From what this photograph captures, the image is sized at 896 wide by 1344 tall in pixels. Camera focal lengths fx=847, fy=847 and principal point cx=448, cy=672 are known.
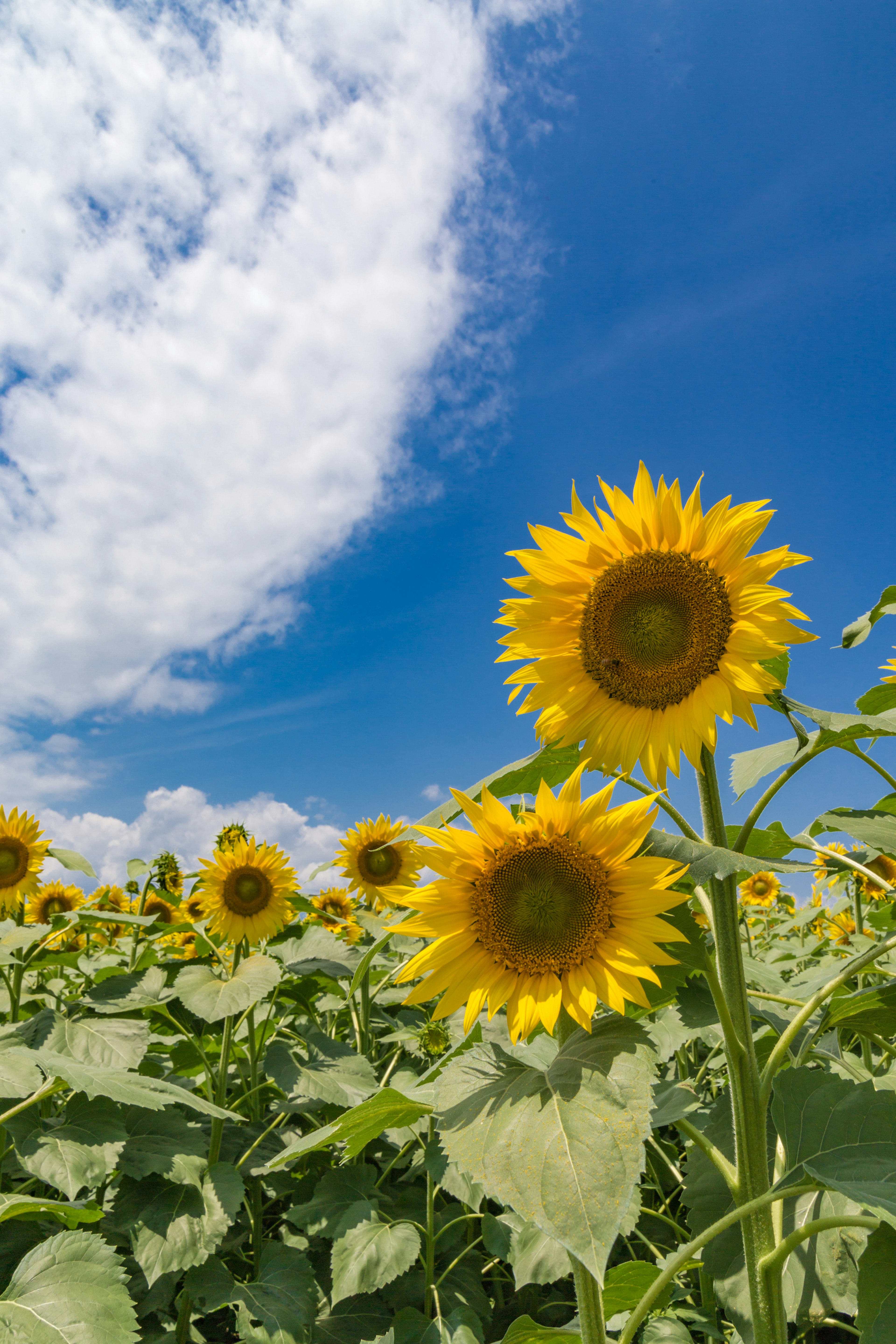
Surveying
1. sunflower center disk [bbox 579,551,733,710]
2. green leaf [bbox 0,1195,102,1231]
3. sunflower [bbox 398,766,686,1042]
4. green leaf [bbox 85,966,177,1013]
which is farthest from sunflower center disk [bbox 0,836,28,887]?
sunflower center disk [bbox 579,551,733,710]

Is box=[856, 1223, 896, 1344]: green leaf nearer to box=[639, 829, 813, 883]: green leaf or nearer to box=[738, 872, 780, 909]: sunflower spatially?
box=[639, 829, 813, 883]: green leaf

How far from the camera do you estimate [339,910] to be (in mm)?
6824

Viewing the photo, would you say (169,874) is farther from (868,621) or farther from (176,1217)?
(868,621)

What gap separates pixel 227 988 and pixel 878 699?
8.24 ft

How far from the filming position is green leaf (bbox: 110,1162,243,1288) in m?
2.76

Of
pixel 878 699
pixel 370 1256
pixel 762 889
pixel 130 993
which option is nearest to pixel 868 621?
pixel 878 699

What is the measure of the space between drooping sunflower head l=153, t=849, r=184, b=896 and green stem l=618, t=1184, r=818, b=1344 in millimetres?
4080

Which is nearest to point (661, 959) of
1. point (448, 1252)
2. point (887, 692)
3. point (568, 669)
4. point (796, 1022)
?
point (796, 1022)

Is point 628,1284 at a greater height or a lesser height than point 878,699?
lesser

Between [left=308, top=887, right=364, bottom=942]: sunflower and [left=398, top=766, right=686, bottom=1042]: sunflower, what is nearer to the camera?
[left=398, top=766, right=686, bottom=1042]: sunflower

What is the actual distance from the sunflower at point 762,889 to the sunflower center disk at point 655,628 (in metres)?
6.07

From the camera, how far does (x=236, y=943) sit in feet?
15.4

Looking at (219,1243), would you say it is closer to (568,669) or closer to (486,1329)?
(486,1329)

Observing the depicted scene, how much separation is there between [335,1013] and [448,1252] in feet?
4.96
